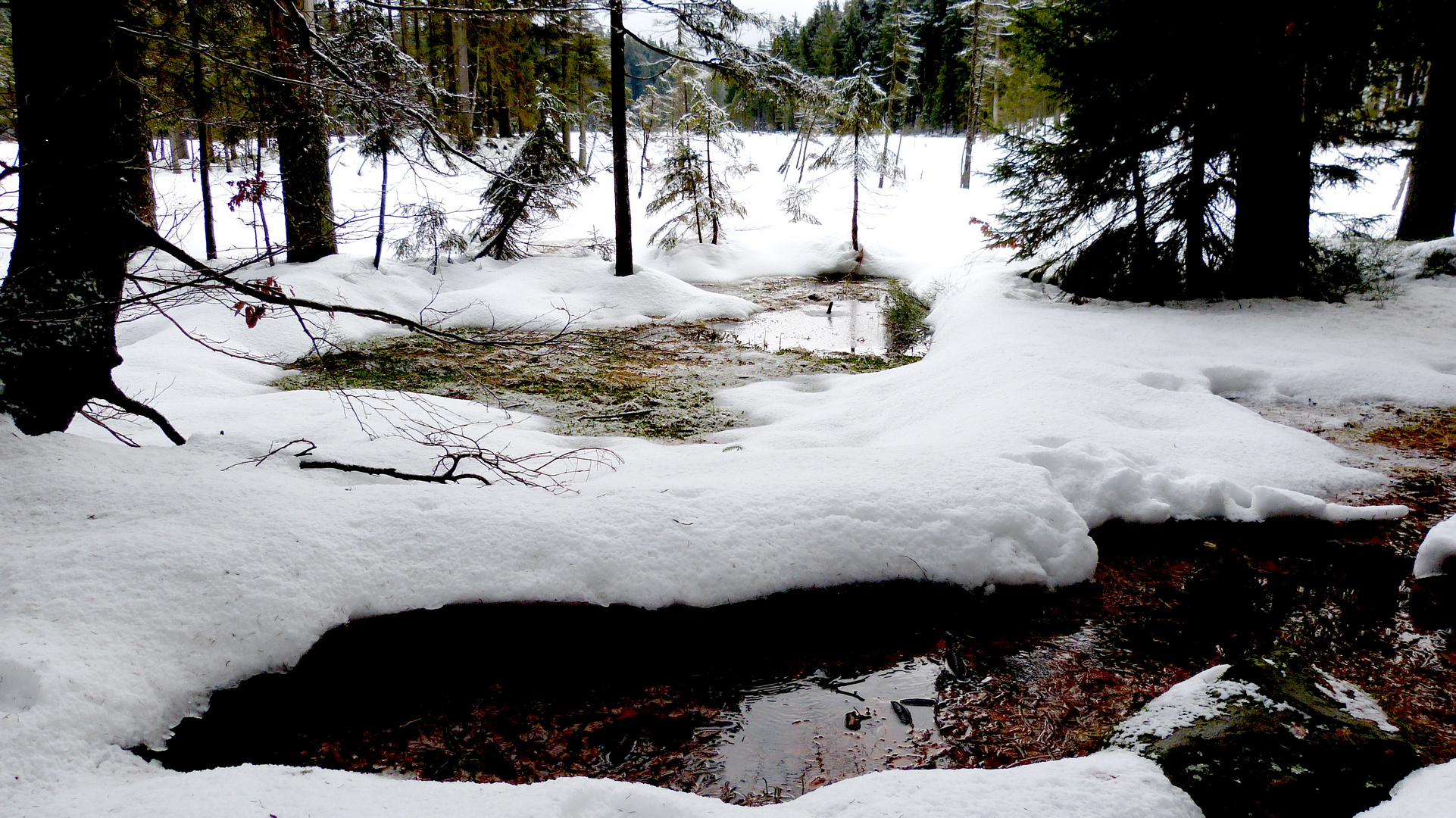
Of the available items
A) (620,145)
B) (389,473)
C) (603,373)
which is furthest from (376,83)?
(620,145)

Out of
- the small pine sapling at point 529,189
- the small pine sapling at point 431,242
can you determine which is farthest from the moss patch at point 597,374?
the small pine sapling at point 529,189

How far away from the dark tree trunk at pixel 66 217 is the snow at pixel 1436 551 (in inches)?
279

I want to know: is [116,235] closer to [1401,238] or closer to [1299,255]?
[1299,255]

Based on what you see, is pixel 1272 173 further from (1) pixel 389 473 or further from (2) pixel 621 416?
(1) pixel 389 473

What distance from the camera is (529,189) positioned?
1533 cm

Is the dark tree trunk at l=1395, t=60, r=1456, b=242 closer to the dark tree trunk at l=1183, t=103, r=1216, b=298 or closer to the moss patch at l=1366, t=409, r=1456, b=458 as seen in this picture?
the dark tree trunk at l=1183, t=103, r=1216, b=298

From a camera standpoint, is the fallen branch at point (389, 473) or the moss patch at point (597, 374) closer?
the fallen branch at point (389, 473)

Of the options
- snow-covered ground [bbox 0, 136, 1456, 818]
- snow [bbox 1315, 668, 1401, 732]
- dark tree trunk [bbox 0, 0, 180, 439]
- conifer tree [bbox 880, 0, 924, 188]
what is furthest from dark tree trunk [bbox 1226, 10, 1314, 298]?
conifer tree [bbox 880, 0, 924, 188]

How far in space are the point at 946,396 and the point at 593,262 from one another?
10.7 metres

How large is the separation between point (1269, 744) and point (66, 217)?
6.03 meters

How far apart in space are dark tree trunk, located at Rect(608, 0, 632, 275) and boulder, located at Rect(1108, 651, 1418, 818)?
13.1 meters

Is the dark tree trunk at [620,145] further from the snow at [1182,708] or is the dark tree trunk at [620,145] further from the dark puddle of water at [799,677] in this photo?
the snow at [1182,708]

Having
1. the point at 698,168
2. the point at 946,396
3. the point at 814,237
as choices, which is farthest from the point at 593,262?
the point at 946,396

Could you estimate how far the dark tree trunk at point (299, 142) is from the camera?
179 inches
